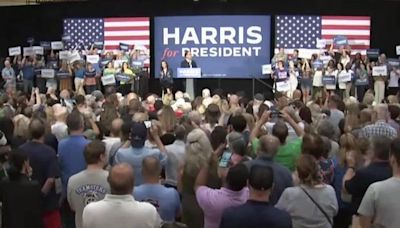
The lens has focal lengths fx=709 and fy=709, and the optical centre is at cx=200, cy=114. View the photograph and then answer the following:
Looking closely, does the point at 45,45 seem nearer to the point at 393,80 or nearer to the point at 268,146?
the point at 393,80

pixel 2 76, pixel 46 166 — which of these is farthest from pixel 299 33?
pixel 46 166

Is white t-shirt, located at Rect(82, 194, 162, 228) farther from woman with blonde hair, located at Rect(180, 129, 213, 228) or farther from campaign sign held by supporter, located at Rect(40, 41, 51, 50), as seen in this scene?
campaign sign held by supporter, located at Rect(40, 41, 51, 50)

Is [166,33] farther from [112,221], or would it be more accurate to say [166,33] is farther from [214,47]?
[112,221]

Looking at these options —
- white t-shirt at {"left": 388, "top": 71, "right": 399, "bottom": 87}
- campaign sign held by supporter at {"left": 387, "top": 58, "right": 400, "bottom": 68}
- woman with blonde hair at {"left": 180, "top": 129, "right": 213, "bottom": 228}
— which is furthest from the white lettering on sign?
woman with blonde hair at {"left": 180, "top": 129, "right": 213, "bottom": 228}

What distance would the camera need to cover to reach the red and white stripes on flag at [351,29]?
21.0 metres

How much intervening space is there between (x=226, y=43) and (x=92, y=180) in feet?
51.8

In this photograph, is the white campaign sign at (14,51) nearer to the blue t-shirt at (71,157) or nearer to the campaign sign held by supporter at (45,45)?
the campaign sign held by supporter at (45,45)

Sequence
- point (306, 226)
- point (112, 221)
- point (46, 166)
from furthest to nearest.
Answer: point (46, 166), point (306, 226), point (112, 221)

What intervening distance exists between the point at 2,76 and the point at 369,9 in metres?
11.2

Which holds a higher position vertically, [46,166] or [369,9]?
[369,9]

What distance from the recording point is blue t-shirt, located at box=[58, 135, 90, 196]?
262 inches

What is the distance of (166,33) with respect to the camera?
21438 millimetres

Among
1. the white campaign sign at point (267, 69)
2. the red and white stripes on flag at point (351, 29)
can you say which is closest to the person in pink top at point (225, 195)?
the white campaign sign at point (267, 69)

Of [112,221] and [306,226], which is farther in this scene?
[306,226]
